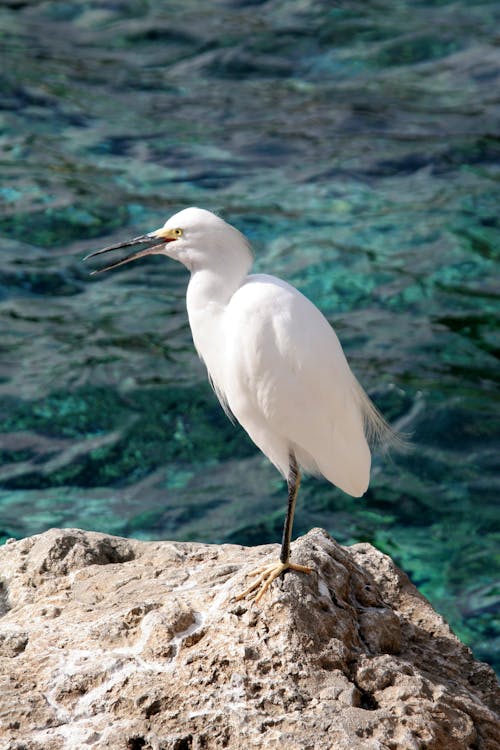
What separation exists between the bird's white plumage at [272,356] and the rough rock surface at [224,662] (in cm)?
35

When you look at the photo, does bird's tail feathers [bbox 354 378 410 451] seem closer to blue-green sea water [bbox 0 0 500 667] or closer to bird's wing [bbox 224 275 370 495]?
bird's wing [bbox 224 275 370 495]

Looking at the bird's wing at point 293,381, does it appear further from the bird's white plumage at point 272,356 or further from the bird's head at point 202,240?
the bird's head at point 202,240

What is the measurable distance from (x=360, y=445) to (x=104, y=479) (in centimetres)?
338

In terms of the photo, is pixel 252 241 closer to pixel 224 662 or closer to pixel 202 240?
pixel 202 240

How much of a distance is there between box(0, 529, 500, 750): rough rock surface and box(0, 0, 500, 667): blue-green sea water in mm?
2538

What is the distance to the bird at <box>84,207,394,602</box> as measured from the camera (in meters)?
3.66

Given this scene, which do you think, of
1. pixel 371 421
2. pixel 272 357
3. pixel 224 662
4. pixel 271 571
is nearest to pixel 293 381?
pixel 272 357

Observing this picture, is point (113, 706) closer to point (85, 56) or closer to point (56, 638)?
point (56, 638)

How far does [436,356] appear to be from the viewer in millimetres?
7906

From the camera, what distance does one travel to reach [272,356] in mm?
3676

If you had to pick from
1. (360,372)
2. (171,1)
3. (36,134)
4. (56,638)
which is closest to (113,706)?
(56,638)

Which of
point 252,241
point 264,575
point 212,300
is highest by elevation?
point 212,300

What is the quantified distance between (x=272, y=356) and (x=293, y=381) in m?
0.12

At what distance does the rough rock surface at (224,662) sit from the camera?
290 cm
